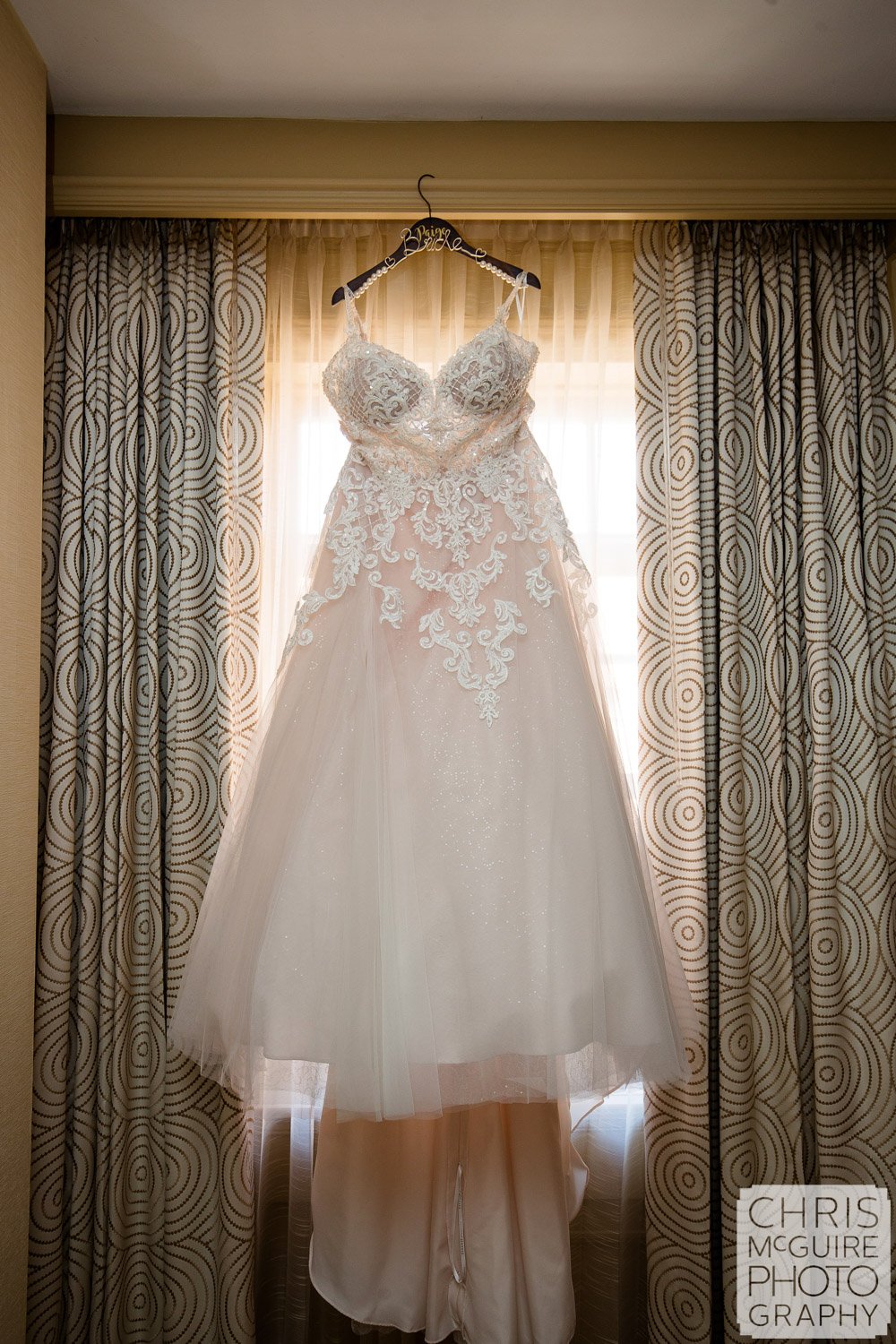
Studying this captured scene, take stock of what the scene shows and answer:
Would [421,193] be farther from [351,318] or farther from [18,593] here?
[18,593]

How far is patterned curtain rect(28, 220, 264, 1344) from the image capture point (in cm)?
185

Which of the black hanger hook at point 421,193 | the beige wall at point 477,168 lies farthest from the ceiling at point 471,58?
the black hanger hook at point 421,193

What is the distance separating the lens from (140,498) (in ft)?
6.48

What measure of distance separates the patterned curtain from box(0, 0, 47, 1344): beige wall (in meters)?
0.14

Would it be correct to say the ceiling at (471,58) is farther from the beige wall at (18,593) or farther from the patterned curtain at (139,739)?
the patterned curtain at (139,739)

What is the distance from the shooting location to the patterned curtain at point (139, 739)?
1.85 m

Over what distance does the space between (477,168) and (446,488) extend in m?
0.77

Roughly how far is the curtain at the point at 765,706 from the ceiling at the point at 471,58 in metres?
0.28

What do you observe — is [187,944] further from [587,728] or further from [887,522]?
[887,522]

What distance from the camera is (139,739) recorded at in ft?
6.34

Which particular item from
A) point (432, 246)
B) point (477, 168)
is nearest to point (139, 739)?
point (432, 246)

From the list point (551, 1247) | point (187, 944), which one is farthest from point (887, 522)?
point (187, 944)

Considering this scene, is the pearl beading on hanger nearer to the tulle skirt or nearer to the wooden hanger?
the wooden hanger

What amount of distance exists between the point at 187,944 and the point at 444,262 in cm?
163
